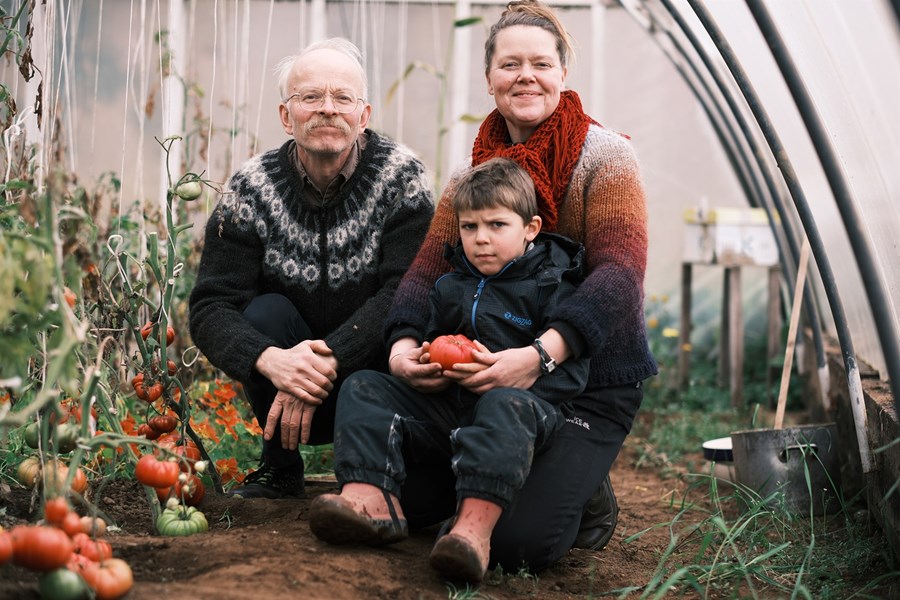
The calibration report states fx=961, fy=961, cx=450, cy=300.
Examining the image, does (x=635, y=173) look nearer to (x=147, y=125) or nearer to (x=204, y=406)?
(x=204, y=406)

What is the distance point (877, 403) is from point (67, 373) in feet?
7.31

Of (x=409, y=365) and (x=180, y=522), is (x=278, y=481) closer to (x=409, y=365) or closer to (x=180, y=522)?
(x=180, y=522)

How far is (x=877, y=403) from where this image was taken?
2.80 metres

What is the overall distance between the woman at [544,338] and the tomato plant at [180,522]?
328 millimetres

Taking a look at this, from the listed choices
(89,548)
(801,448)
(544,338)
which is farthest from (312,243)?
(801,448)

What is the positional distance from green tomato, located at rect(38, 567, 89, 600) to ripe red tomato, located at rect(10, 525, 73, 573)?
0.02 meters

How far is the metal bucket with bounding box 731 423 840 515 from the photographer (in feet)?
10.4

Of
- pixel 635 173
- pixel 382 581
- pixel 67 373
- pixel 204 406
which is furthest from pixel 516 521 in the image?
pixel 204 406

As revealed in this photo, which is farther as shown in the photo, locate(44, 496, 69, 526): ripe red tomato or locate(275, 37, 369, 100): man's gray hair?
locate(275, 37, 369, 100): man's gray hair

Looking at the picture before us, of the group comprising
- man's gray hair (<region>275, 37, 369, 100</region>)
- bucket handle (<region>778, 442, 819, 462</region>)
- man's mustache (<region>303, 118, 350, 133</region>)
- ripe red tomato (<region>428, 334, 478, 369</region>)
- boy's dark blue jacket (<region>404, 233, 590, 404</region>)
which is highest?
man's gray hair (<region>275, 37, 369, 100</region>)

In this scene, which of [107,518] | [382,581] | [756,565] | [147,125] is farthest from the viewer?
[147,125]

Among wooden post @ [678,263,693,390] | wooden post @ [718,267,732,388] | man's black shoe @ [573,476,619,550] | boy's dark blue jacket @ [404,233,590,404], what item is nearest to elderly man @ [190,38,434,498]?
boy's dark blue jacket @ [404,233,590,404]

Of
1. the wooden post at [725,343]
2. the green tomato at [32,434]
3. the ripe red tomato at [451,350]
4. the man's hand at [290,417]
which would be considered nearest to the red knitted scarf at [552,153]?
the ripe red tomato at [451,350]

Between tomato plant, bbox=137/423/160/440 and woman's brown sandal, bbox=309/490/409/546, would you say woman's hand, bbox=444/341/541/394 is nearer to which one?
woman's brown sandal, bbox=309/490/409/546
